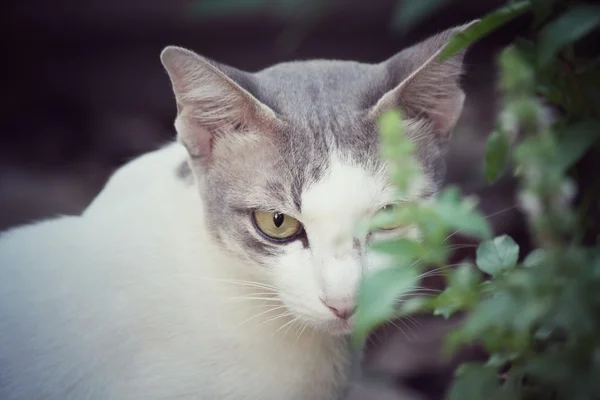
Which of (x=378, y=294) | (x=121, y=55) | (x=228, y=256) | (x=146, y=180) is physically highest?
(x=121, y=55)

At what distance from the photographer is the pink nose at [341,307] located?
4.85 ft

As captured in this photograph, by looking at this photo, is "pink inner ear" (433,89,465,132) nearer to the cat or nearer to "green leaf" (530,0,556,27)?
the cat

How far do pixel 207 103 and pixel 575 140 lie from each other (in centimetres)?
86

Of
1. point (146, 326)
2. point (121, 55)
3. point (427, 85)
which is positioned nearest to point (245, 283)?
point (146, 326)

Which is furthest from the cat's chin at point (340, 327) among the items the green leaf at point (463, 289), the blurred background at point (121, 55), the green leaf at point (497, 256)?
the blurred background at point (121, 55)

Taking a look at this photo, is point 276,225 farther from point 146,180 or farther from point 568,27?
point 568,27

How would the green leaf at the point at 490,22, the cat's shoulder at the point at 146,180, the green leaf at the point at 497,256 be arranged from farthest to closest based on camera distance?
the cat's shoulder at the point at 146,180 → the green leaf at the point at 497,256 → the green leaf at the point at 490,22

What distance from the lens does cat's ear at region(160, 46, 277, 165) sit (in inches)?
63.7

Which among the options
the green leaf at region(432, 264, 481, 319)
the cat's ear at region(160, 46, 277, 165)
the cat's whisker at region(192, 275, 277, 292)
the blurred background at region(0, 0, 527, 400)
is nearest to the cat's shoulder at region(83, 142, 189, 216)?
the cat's ear at region(160, 46, 277, 165)

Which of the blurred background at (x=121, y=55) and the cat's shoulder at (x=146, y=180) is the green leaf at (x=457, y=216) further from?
the blurred background at (x=121, y=55)

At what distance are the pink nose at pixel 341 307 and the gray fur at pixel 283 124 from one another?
20cm

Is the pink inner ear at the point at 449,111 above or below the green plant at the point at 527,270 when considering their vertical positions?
above

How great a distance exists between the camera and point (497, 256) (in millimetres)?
1328

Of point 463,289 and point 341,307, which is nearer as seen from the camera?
point 463,289
